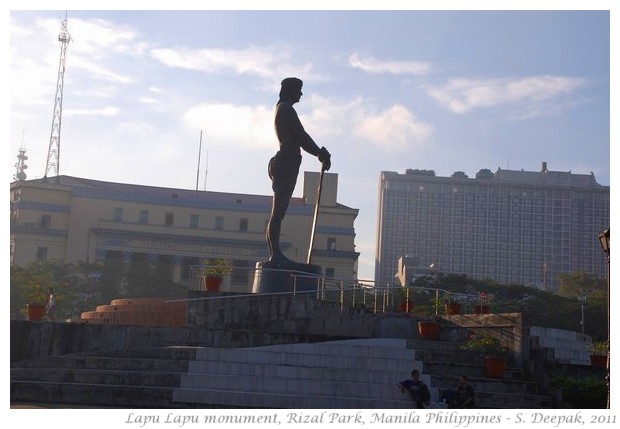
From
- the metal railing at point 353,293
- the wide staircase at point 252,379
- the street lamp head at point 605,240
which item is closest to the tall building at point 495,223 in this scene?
the metal railing at point 353,293

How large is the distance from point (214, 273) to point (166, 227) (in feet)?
184

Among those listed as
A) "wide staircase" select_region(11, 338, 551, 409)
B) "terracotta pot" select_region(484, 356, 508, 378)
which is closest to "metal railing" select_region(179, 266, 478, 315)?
"wide staircase" select_region(11, 338, 551, 409)

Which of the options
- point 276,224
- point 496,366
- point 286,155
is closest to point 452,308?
point 496,366

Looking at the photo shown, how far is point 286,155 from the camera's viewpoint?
883 inches

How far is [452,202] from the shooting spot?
520 feet

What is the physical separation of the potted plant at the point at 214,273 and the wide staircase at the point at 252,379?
4.68 metres

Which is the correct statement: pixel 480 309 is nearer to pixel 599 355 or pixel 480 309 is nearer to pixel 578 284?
pixel 599 355

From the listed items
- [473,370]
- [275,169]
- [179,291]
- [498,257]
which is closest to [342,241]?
[179,291]

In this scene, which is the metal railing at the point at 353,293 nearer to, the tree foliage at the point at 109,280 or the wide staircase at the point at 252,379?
the wide staircase at the point at 252,379

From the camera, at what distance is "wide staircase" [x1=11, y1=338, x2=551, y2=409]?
50.3ft

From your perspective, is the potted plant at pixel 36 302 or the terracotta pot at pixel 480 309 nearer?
the potted plant at pixel 36 302

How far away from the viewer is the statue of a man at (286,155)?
22.3m
